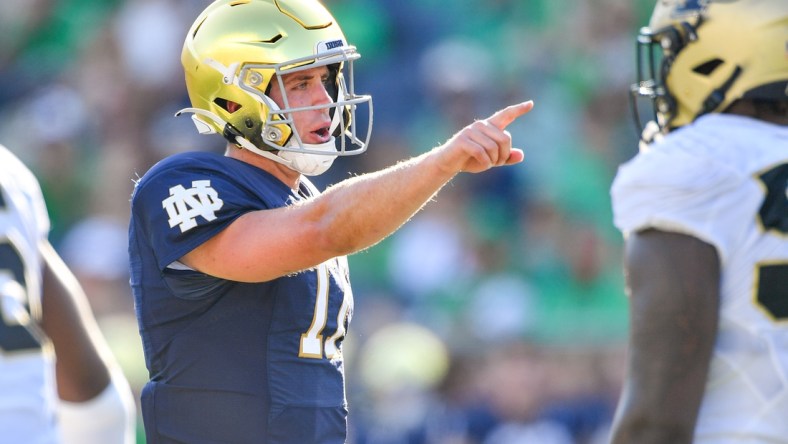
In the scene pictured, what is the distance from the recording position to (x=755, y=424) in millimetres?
2469

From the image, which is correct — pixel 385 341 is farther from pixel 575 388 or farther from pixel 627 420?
pixel 627 420

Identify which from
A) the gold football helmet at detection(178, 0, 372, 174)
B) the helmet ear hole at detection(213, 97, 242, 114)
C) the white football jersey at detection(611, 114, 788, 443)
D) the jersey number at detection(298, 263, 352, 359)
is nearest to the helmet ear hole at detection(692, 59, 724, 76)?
the white football jersey at detection(611, 114, 788, 443)

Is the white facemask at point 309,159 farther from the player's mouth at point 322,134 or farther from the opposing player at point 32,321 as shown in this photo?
the opposing player at point 32,321

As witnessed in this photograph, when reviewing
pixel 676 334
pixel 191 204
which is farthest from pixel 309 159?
pixel 676 334

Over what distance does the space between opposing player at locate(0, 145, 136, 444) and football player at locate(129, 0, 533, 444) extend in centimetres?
25

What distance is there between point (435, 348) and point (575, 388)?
2.85 feet

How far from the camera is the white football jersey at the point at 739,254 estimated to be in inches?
96.4

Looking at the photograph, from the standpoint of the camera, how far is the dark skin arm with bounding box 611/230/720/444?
2428 millimetres

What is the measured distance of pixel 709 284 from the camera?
2432mm

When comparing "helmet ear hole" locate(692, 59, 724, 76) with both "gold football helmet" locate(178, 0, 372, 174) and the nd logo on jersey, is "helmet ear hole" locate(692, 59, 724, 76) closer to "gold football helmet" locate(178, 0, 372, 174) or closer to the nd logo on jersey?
"gold football helmet" locate(178, 0, 372, 174)

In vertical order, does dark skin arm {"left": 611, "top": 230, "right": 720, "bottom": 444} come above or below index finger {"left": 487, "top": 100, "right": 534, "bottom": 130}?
below

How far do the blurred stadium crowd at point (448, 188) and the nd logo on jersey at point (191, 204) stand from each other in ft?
13.5

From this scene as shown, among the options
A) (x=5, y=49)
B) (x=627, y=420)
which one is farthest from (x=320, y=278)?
(x=5, y=49)

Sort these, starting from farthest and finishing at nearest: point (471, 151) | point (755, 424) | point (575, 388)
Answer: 1. point (575, 388)
2. point (471, 151)
3. point (755, 424)
